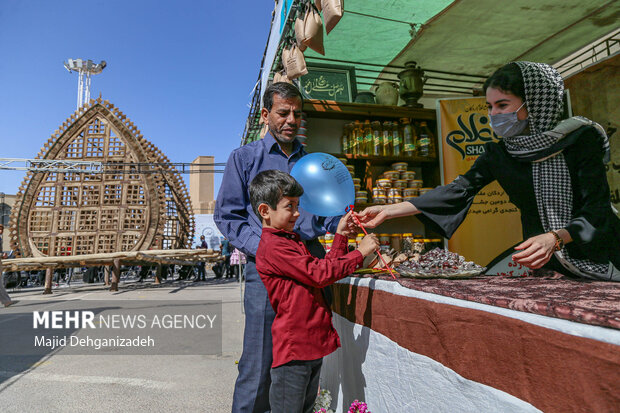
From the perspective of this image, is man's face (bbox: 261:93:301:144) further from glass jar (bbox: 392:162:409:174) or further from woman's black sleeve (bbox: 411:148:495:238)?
glass jar (bbox: 392:162:409:174)

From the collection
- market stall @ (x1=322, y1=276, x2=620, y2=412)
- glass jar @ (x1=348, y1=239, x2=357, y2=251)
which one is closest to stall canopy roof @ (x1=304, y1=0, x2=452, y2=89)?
glass jar @ (x1=348, y1=239, x2=357, y2=251)

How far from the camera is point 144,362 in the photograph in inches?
157

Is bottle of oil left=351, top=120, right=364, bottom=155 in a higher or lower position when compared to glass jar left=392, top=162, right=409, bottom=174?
higher

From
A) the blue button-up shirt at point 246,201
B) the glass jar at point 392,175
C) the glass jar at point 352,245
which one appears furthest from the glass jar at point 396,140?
the blue button-up shirt at point 246,201

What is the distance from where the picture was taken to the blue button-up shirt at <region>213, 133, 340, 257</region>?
177 cm

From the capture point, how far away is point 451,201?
79.8 inches

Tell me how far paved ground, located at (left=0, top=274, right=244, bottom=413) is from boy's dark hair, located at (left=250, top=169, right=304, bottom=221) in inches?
77.0

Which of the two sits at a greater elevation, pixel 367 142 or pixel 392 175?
pixel 367 142

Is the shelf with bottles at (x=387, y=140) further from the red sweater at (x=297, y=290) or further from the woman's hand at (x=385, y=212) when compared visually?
the red sweater at (x=297, y=290)

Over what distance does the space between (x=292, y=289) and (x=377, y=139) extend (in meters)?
2.76

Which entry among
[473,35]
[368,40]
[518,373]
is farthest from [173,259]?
[518,373]

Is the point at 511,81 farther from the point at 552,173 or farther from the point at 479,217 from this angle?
the point at 479,217

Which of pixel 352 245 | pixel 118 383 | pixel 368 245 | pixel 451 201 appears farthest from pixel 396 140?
pixel 118 383

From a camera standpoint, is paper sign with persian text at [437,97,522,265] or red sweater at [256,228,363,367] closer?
red sweater at [256,228,363,367]
